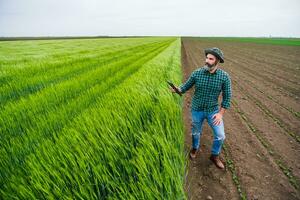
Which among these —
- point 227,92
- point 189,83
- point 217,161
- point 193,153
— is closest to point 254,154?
point 217,161

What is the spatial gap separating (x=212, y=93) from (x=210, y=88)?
0.09 m

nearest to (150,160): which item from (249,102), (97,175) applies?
(97,175)

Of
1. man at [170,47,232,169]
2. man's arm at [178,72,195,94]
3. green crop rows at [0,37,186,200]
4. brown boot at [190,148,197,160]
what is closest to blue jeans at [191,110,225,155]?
man at [170,47,232,169]

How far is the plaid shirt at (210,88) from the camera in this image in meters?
3.31

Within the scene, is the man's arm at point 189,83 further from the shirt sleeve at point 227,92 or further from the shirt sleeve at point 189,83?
the shirt sleeve at point 227,92

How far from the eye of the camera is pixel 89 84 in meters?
6.49

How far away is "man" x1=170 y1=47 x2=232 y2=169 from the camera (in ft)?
10.6

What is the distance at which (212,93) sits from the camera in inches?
134

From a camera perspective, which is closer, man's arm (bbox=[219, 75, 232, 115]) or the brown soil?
the brown soil

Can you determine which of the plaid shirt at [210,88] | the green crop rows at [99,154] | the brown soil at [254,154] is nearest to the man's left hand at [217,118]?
the plaid shirt at [210,88]

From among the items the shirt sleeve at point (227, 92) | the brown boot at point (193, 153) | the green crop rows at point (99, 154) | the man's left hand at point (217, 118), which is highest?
the shirt sleeve at point (227, 92)

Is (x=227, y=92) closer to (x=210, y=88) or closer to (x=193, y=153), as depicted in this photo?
(x=210, y=88)

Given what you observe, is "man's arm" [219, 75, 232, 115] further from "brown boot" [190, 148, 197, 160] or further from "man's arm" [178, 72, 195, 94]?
"brown boot" [190, 148, 197, 160]

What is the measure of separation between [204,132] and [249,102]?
2988 mm
